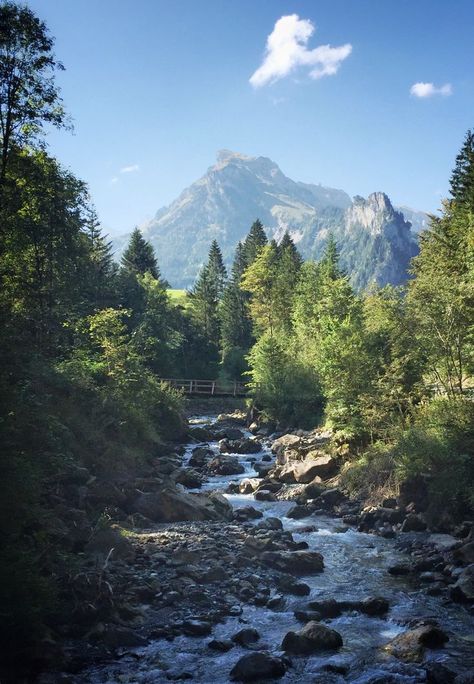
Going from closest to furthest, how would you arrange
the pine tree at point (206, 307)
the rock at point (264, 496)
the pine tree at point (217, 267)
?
1. the rock at point (264, 496)
2. the pine tree at point (206, 307)
3. the pine tree at point (217, 267)

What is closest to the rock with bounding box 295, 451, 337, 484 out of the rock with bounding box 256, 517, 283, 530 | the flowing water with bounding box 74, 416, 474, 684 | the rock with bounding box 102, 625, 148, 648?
the rock with bounding box 256, 517, 283, 530

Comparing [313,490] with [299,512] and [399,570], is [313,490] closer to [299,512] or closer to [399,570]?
[299,512]

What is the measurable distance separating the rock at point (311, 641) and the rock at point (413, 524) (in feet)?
28.0

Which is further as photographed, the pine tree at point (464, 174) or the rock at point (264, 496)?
the pine tree at point (464, 174)

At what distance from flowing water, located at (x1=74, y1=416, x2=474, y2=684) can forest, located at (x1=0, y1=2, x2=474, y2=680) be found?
2.26m

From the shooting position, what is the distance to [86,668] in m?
9.50

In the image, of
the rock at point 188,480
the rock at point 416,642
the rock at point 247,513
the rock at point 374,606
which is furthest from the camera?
the rock at point 188,480

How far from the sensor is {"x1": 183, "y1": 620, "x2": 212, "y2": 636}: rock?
11.0m

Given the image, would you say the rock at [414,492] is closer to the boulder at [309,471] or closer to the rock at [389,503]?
the rock at [389,503]

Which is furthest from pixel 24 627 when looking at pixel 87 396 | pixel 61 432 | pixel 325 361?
pixel 325 361

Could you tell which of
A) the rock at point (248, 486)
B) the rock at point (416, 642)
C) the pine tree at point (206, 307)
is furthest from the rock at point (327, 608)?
the pine tree at point (206, 307)

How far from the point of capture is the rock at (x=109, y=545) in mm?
14422

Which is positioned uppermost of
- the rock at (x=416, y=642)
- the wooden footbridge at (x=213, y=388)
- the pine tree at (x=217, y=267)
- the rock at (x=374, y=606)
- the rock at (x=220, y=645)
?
the pine tree at (x=217, y=267)

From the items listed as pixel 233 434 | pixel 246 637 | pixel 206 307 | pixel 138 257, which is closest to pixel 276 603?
pixel 246 637
